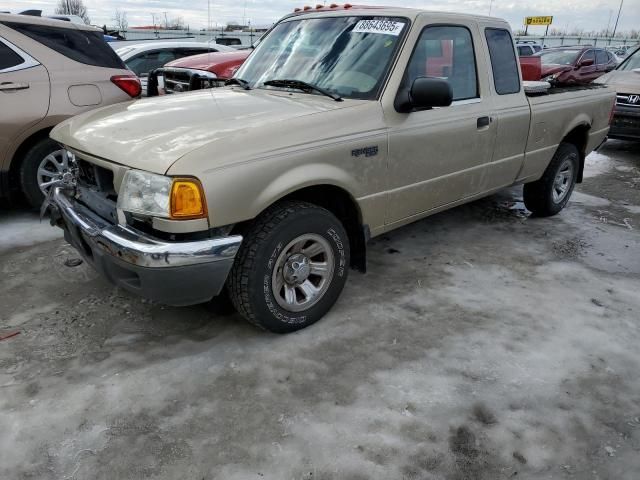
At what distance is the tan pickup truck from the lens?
101 inches

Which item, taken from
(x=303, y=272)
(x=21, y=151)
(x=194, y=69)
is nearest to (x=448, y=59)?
(x=303, y=272)

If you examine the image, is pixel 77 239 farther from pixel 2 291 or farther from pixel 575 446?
pixel 575 446

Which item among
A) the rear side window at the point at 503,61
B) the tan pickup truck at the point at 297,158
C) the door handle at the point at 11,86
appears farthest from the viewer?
the door handle at the point at 11,86

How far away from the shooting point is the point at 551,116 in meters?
4.69

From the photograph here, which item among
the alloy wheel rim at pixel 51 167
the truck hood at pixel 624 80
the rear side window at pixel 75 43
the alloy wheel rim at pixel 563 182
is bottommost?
the alloy wheel rim at pixel 563 182

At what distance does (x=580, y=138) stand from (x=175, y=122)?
4360 mm

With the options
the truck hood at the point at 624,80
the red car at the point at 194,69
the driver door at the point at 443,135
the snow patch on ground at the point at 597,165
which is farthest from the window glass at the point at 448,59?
the truck hood at the point at 624,80

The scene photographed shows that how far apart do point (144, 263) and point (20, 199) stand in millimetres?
3362

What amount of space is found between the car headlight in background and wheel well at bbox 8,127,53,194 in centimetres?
275

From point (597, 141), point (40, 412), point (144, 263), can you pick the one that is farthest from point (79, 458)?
point (597, 141)

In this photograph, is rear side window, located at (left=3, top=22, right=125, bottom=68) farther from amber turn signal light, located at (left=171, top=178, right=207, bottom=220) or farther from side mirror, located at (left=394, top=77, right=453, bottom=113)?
side mirror, located at (left=394, top=77, right=453, bottom=113)

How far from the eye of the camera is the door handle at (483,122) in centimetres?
390

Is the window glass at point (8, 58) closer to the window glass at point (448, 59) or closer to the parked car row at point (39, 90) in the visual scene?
the parked car row at point (39, 90)

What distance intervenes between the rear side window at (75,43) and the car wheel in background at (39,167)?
89 centimetres
